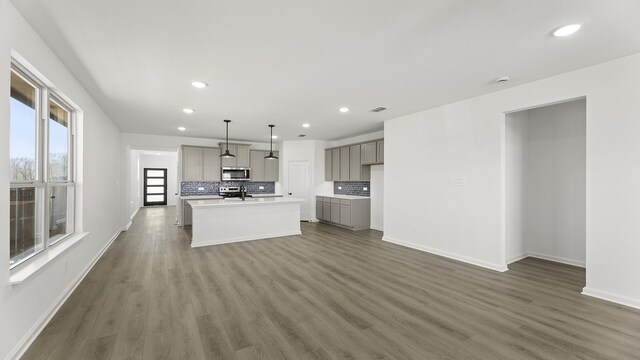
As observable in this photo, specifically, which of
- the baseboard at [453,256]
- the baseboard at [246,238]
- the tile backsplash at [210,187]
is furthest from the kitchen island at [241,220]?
the tile backsplash at [210,187]

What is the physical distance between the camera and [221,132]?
22.4 ft

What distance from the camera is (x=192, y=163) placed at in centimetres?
734

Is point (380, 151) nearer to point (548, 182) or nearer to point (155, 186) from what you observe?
point (548, 182)

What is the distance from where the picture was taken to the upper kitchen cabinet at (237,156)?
7.73m

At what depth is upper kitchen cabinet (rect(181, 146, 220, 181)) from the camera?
23.8ft

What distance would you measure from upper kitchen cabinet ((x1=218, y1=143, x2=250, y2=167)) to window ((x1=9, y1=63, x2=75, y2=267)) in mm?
4549

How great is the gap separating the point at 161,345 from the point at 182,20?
8.41ft

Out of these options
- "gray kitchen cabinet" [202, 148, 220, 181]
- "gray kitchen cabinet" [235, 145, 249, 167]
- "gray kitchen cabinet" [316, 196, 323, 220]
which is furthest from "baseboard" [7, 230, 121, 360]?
"gray kitchen cabinet" [316, 196, 323, 220]

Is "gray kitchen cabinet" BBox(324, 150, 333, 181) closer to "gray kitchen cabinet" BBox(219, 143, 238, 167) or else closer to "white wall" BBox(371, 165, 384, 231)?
"white wall" BBox(371, 165, 384, 231)

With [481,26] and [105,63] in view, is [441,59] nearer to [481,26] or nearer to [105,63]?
[481,26]

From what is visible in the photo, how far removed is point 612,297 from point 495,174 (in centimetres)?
177

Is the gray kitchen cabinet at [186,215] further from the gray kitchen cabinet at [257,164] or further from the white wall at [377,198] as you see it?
the white wall at [377,198]

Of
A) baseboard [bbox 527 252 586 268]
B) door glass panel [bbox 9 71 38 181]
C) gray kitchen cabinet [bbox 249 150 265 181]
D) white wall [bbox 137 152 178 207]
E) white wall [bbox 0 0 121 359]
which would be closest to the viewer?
white wall [bbox 0 0 121 359]

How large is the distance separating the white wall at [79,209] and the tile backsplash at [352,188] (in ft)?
18.5
